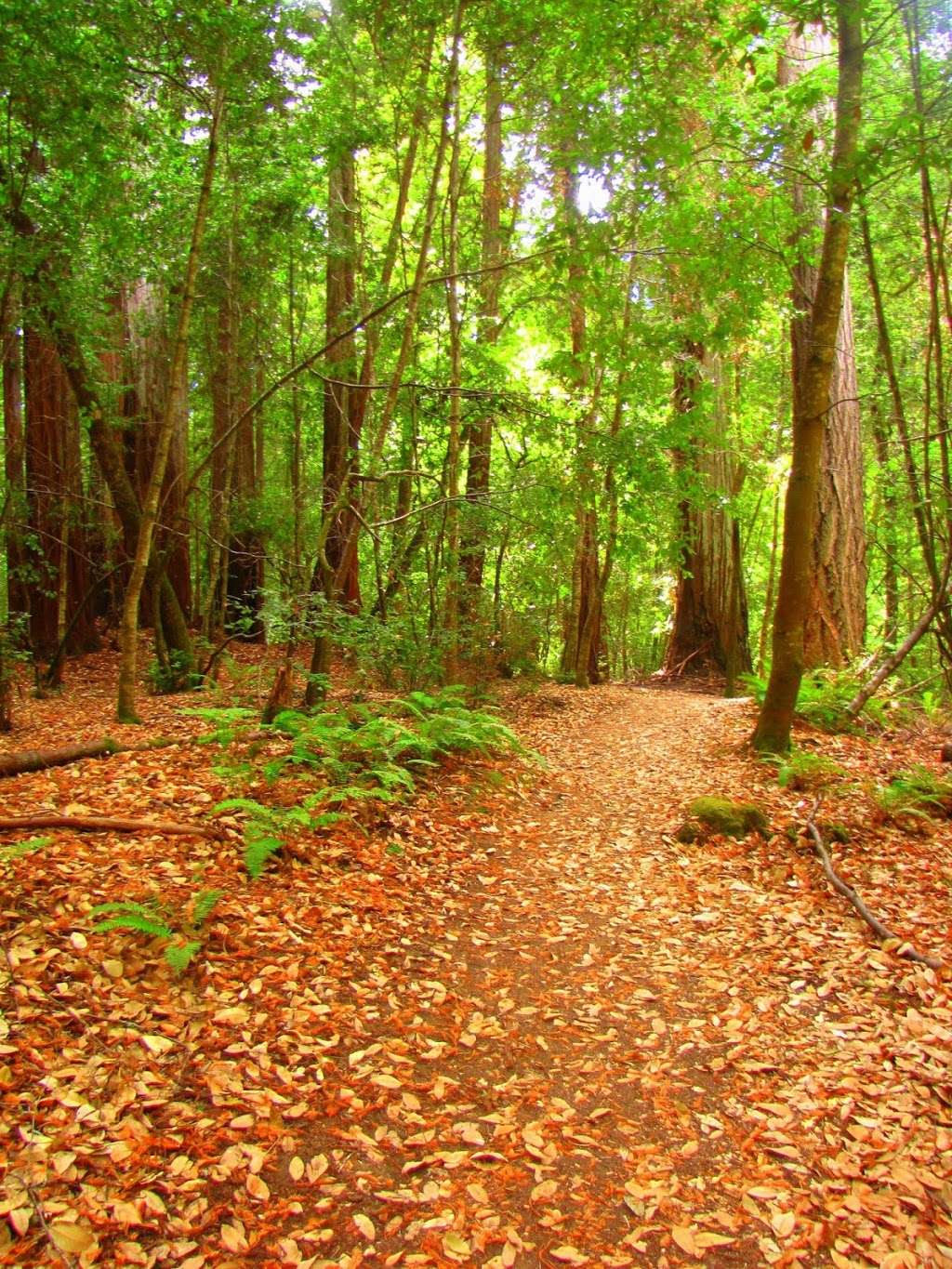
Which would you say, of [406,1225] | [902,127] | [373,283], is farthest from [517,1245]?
[373,283]

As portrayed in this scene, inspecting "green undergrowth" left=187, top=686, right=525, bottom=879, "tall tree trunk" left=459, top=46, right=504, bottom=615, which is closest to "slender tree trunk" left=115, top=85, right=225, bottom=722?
"green undergrowth" left=187, top=686, right=525, bottom=879

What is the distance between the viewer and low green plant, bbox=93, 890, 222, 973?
3.20 m

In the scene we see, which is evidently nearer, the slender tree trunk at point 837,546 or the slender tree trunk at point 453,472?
the slender tree trunk at point 453,472

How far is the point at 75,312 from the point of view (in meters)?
8.66

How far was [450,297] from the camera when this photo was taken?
336 inches

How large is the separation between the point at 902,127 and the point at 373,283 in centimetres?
721

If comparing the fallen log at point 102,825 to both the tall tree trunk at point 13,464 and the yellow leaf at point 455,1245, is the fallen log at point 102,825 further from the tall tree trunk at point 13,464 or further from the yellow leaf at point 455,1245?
the tall tree trunk at point 13,464

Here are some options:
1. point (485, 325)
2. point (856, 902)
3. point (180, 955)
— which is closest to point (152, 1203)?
point (180, 955)

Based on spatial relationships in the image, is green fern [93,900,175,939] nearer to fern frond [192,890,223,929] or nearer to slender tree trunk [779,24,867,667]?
fern frond [192,890,223,929]

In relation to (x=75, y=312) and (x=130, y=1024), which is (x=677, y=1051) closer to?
(x=130, y=1024)

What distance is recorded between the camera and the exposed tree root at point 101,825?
4.14m

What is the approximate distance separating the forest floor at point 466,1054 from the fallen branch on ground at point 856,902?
0.08 meters

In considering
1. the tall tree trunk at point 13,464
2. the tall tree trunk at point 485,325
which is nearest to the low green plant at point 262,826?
the tall tree trunk at point 485,325

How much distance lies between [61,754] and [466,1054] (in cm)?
443
